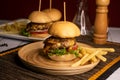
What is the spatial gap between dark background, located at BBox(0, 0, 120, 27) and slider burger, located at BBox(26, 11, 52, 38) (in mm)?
1027

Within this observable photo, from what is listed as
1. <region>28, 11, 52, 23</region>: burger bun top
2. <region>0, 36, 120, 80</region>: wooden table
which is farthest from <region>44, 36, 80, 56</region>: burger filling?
<region>28, 11, 52, 23</region>: burger bun top

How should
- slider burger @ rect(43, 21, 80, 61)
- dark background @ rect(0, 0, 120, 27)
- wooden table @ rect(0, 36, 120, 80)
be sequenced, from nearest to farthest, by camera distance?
wooden table @ rect(0, 36, 120, 80)
slider burger @ rect(43, 21, 80, 61)
dark background @ rect(0, 0, 120, 27)

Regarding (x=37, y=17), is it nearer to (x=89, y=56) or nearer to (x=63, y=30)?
(x=63, y=30)

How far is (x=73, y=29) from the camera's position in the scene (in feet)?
4.88

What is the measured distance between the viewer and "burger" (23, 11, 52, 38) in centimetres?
210

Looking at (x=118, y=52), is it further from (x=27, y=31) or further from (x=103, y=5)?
(x=27, y=31)

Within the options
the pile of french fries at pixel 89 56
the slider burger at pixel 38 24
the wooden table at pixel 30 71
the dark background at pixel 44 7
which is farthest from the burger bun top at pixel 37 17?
the dark background at pixel 44 7

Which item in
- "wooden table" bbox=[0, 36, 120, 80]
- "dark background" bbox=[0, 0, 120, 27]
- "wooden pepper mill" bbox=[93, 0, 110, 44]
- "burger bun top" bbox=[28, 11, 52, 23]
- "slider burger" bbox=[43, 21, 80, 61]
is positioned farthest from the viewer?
"dark background" bbox=[0, 0, 120, 27]

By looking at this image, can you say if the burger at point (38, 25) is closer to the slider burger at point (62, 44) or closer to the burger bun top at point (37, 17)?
the burger bun top at point (37, 17)

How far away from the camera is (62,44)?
4.85 ft

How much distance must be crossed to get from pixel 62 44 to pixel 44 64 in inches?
6.2

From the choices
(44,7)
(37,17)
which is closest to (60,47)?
(37,17)

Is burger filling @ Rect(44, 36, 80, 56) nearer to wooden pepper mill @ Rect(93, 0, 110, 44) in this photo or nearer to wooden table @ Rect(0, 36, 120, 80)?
wooden table @ Rect(0, 36, 120, 80)

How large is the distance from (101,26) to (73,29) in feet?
1.69
